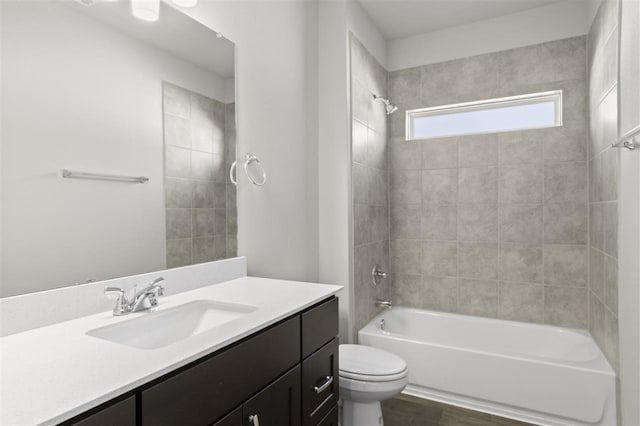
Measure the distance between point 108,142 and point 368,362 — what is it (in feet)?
5.26

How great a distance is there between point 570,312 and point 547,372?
0.79 meters

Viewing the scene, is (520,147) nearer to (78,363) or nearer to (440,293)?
(440,293)

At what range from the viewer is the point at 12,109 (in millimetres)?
998

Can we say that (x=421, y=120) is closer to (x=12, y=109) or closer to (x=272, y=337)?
(x=272, y=337)

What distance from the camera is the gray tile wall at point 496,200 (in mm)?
2602

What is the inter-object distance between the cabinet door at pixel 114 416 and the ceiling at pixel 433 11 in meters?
2.74

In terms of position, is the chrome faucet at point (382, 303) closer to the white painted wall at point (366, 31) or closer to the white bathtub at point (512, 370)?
the white bathtub at point (512, 370)

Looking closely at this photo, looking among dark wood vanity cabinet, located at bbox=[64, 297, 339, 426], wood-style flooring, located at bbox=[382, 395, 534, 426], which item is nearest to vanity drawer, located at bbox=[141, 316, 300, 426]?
dark wood vanity cabinet, located at bbox=[64, 297, 339, 426]

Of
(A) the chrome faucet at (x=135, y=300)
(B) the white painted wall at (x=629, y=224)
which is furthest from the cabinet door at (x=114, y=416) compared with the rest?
(B) the white painted wall at (x=629, y=224)

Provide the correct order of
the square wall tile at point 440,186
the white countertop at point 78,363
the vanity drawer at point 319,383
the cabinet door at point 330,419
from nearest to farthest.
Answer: the white countertop at point 78,363, the vanity drawer at point 319,383, the cabinet door at point 330,419, the square wall tile at point 440,186

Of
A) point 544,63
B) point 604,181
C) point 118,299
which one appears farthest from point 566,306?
point 118,299

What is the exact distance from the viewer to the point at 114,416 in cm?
67

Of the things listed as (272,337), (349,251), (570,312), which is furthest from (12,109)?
(570,312)

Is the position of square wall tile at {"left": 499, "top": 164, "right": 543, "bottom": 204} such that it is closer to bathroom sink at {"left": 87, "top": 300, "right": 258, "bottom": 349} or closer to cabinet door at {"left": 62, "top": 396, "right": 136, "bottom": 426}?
bathroom sink at {"left": 87, "top": 300, "right": 258, "bottom": 349}
